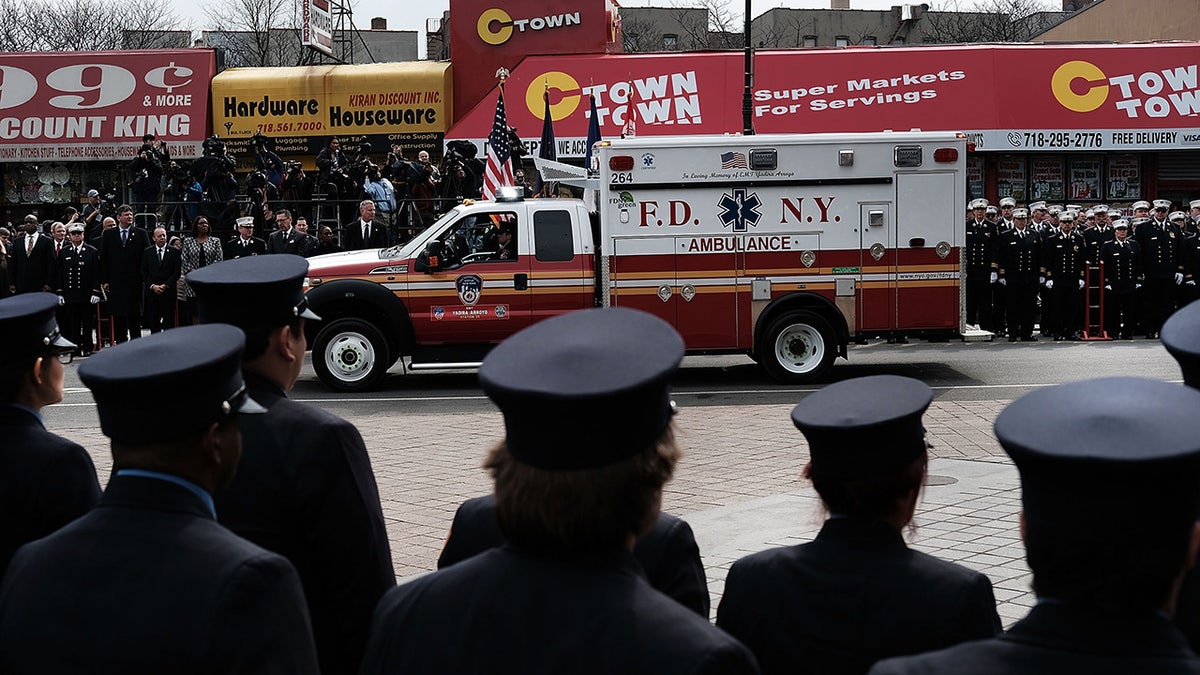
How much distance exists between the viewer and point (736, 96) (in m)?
28.7

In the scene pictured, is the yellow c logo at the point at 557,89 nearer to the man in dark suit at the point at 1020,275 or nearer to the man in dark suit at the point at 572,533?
the man in dark suit at the point at 1020,275

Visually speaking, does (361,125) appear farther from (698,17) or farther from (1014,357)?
(698,17)

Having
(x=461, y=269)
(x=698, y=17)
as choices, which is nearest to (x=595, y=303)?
(x=461, y=269)

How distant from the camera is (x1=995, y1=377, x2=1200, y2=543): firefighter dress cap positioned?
1.85 metres

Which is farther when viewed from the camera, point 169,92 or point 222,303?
point 169,92

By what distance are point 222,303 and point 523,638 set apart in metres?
1.79

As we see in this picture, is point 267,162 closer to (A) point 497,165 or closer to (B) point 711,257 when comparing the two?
(A) point 497,165

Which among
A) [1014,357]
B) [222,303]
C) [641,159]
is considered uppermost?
[641,159]

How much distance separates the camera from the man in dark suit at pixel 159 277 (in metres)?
21.0

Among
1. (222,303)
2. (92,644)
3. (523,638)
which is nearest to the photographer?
(523,638)

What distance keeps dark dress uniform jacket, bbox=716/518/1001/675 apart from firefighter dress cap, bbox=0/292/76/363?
216 centimetres

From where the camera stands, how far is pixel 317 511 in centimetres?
326

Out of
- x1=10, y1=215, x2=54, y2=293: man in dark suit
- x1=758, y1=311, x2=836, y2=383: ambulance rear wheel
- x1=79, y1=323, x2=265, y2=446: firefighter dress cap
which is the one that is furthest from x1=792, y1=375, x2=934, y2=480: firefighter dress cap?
x1=10, y1=215, x2=54, y2=293: man in dark suit

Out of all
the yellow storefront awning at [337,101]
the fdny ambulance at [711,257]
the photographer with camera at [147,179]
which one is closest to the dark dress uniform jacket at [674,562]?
the fdny ambulance at [711,257]
